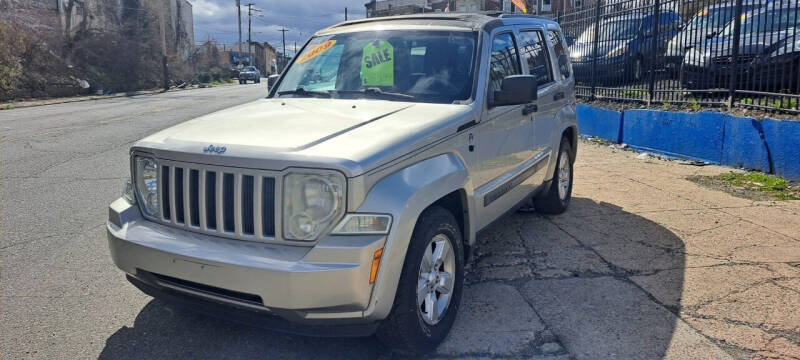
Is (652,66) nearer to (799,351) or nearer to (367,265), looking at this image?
(799,351)

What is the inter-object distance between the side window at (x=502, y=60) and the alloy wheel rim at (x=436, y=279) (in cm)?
131

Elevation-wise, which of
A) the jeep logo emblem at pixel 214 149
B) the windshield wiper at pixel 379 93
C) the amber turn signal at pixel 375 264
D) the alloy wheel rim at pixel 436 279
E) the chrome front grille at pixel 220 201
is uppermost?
the windshield wiper at pixel 379 93

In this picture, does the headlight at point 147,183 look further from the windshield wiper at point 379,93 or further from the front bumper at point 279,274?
the windshield wiper at point 379,93

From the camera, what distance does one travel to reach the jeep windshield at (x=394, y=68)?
4098 mm

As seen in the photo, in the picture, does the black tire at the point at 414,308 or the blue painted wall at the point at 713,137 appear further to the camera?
the blue painted wall at the point at 713,137

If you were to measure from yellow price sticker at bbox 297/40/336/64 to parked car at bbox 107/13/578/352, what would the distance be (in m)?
0.50

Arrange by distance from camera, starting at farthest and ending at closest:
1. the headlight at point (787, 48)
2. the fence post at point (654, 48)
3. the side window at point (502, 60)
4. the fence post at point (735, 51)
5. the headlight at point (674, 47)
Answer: the fence post at point (654, 48), the headlight at point (674, 47), the fence post at point (735, 51), the headlight at point (787, 48), the side window at point (502, 60)

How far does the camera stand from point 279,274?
2.71m

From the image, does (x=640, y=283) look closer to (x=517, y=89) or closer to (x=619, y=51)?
(x=517, y=89)

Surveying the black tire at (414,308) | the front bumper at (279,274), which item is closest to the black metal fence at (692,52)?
the black tire at (414,308)

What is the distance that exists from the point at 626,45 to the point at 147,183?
31.6 ft

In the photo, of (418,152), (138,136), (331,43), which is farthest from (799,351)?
(138,136)

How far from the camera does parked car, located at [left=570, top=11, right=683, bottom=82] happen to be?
10039mm

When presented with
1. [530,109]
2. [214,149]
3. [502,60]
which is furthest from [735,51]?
[214,149]
